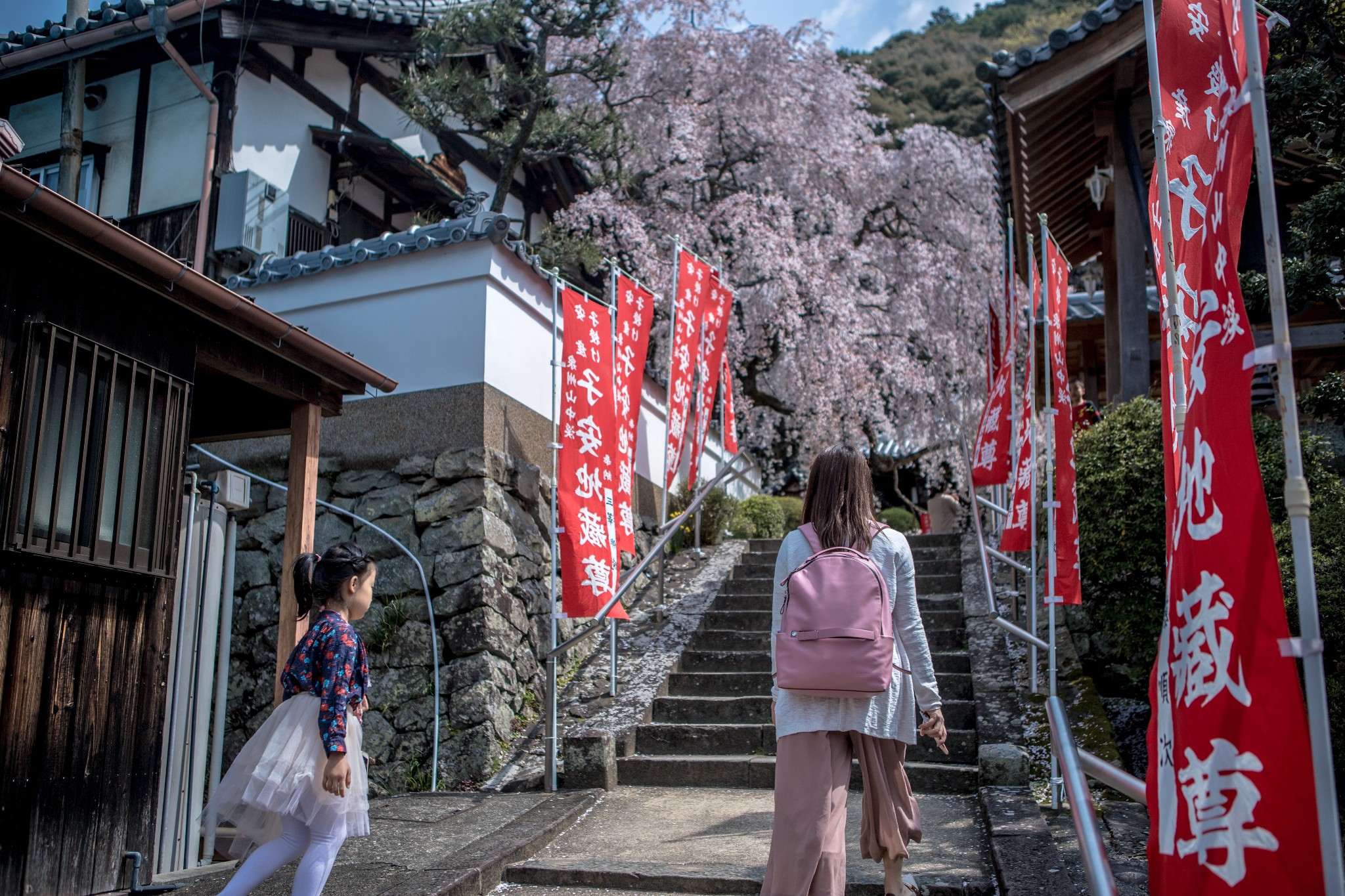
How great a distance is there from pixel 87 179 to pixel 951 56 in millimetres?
36294

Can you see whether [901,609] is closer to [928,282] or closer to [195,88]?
[195,88]

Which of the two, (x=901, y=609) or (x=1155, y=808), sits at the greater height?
(x=901, y=609)

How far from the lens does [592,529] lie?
7.29 meters

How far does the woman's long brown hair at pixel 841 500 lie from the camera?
3.70 meters

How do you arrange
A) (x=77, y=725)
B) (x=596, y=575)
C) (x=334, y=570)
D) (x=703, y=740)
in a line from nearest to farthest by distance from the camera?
(x=334, y=570) < (x=77, y=725) < (x=703, y=740) < (x=596, y=575)

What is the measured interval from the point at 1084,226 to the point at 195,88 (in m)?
10.1

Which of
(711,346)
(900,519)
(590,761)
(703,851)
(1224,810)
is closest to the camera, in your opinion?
(1224,810)

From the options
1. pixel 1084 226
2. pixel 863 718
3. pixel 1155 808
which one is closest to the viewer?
pixel 1155 808

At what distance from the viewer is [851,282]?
17844mm

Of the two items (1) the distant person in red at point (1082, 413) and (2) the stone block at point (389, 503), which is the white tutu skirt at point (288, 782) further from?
(1) the distant person in red at point (1082, 413)

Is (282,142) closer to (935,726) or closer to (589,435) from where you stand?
(589,435)

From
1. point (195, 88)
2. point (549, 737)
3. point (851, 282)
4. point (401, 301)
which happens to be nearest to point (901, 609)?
point (549, 737)

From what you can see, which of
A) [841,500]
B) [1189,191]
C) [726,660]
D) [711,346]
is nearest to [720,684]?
[726,660]

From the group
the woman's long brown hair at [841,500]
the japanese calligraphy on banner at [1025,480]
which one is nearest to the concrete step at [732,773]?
the japanese calligraphy on banner at [1025,480]
